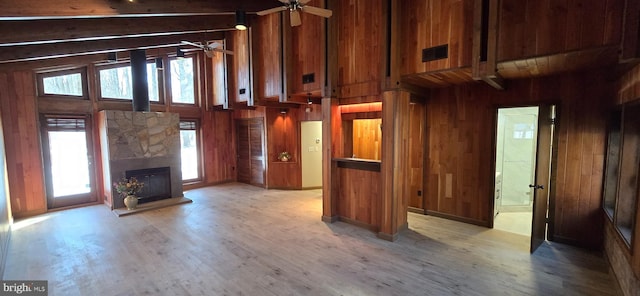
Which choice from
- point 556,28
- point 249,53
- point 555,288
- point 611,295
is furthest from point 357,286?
point 249,53

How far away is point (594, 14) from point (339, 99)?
3.07 metres

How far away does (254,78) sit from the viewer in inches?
237

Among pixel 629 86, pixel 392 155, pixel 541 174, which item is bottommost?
pixel 541 174

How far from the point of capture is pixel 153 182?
20.4 feet

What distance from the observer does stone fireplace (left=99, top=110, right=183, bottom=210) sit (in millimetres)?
5645

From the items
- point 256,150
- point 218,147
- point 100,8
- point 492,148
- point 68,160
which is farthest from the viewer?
point 218,147

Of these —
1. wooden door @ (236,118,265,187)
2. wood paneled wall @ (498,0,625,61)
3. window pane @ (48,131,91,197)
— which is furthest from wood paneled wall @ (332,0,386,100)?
window pane @ (48,131,91,197)

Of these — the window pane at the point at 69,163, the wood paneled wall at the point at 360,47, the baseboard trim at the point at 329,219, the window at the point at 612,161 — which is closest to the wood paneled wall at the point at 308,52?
the wood paneled wall at the point at 360,47

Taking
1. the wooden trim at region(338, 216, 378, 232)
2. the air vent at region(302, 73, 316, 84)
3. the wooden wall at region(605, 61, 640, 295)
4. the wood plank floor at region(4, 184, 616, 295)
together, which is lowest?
the wood plank floor at region(4, 184, 616, 295)

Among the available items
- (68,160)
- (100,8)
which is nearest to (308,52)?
(100,8)

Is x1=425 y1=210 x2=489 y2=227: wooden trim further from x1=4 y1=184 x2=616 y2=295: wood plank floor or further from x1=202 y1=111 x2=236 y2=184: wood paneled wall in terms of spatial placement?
x1=202 y1=111 x2=236 y2=184: wood paneled wall

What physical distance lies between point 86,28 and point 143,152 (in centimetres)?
285

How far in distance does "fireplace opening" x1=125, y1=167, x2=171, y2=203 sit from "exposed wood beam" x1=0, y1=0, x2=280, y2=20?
12.1 ft

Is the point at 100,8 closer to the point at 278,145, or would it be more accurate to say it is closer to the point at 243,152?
the point at 278,145
